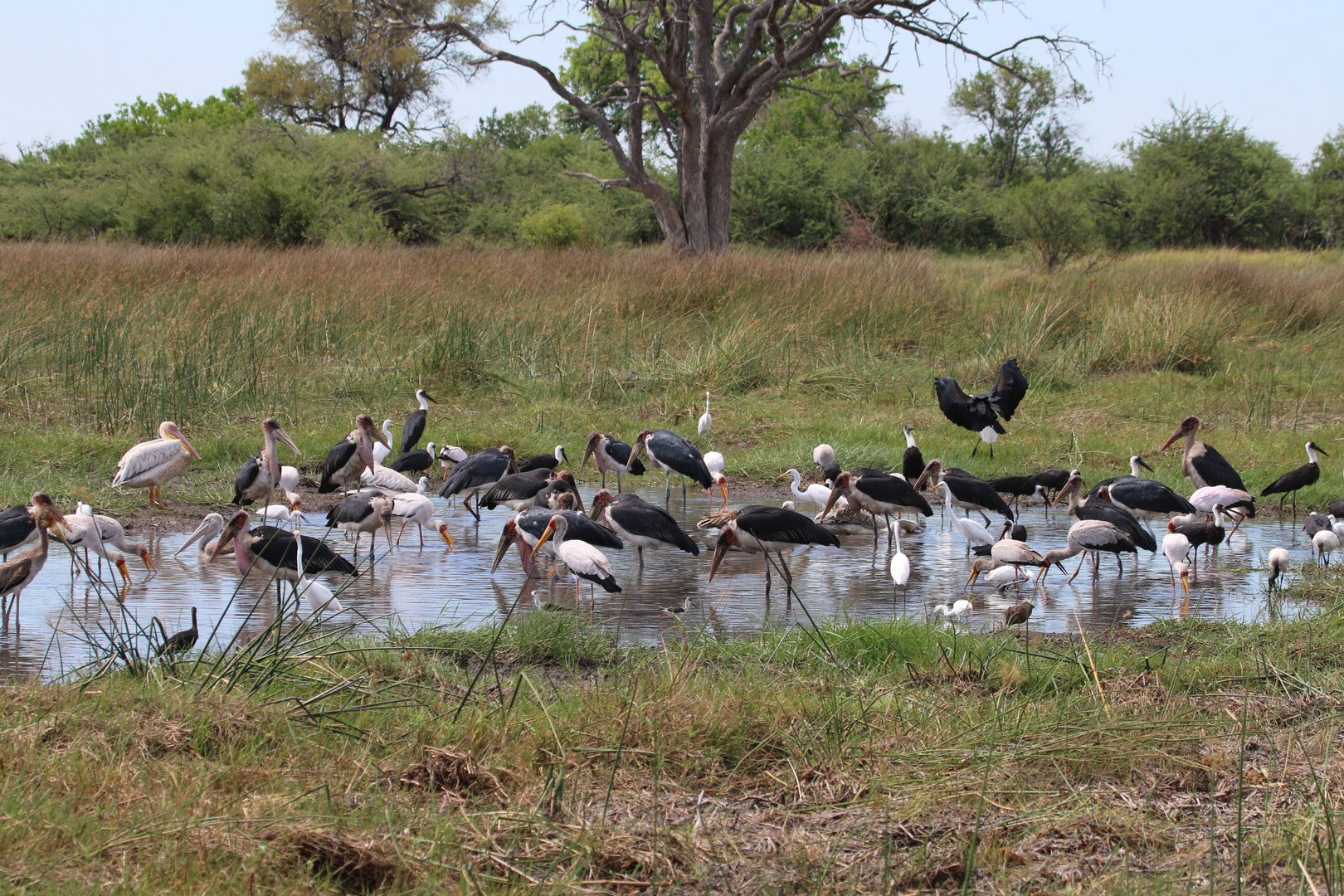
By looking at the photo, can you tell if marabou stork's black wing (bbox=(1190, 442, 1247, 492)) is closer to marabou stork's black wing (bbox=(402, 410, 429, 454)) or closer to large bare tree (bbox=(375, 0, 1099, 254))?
marabou stork's black wing (bbox=(402, 410, 429, 454))

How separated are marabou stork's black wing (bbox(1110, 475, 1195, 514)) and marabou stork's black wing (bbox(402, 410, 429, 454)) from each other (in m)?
5.20

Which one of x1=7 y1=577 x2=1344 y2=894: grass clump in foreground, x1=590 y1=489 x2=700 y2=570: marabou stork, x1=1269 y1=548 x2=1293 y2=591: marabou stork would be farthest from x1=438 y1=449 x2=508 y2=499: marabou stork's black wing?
x1=1269 y1=548 x2=1293 y2=591: marabou stork

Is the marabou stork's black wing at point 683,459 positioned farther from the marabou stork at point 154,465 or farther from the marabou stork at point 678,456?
the marabou stork at point 154,465

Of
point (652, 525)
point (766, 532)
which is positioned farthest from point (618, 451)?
point (766, 532)

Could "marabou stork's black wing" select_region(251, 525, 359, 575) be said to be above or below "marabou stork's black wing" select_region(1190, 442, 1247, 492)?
below

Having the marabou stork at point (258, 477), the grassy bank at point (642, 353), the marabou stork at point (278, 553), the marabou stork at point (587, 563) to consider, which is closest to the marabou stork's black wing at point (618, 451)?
the grassy bank at point (642, 353)

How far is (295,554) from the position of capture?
537cm

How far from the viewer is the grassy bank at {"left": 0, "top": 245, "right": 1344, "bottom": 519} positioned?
9414 millimetres

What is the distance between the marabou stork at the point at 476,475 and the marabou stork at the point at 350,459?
63 centimetres

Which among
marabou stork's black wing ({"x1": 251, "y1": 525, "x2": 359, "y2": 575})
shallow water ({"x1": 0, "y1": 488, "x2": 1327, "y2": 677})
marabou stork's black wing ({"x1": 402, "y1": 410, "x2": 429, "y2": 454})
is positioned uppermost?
marabou stork's black wing ({"x1": 402, "y1": 410, "x2": 429, "y2": 454})

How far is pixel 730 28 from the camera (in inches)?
898

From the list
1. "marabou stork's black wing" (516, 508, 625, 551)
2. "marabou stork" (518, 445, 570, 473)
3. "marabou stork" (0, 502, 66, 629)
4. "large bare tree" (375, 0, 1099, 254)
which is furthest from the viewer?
"large bare tree" (375, 0, 1099, 254)

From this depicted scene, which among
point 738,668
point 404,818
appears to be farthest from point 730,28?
point 404,818

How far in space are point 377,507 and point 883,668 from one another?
3.44m
